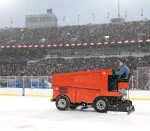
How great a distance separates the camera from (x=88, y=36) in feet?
139

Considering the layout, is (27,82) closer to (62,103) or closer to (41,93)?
(41,93)

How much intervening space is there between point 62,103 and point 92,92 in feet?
3.92

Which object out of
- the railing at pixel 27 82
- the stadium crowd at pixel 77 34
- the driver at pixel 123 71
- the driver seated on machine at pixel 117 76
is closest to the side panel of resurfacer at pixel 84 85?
the driver seated on machine at pixel 117 76

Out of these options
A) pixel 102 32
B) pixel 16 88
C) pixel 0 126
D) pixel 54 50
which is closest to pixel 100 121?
pixel 0 126

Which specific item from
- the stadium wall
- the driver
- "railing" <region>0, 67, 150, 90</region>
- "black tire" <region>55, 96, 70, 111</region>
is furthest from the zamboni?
"railing" <region>0, 67, 150, 90</region>

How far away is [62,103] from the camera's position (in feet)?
29.0

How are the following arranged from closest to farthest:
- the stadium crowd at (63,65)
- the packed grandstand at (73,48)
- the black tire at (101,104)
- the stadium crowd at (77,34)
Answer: the black tire at (101,104), the stadium crowd at (63,65), the packed grandstand at (73,48), the stadium crowd at (77,34)

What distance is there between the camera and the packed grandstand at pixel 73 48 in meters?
34.1

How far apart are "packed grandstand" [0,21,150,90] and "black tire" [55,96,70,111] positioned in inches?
876

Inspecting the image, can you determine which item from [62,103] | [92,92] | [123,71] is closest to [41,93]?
[62,103]

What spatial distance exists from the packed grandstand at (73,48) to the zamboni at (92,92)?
22.2 meters

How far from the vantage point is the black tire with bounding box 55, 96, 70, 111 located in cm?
870

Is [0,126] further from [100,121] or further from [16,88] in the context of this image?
[16,88]

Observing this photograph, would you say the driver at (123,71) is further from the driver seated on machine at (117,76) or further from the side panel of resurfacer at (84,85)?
the side panel of resurfacer at (84,85)
